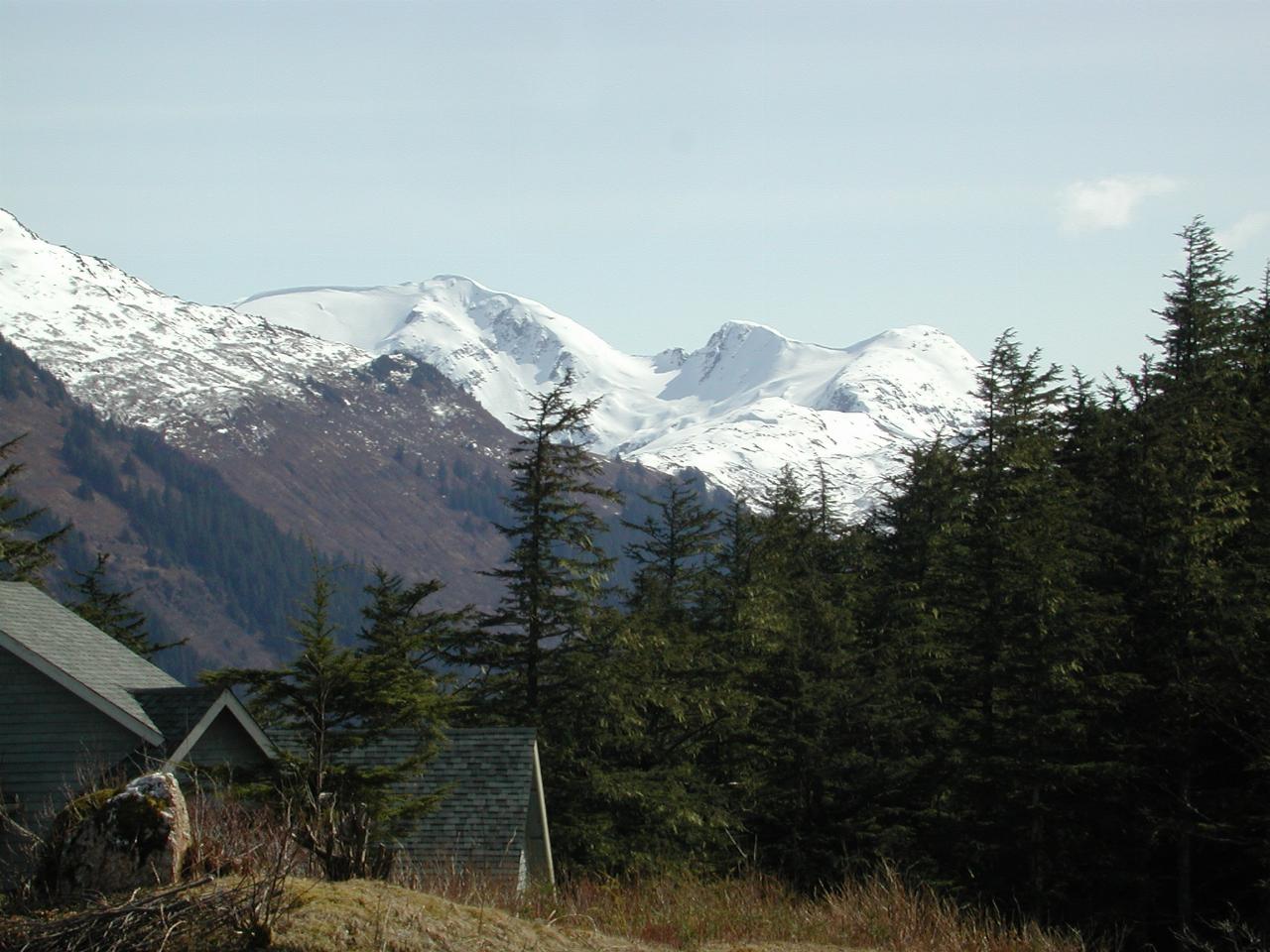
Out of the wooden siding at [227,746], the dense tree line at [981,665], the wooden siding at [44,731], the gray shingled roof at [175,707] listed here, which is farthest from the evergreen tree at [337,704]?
the dense tree line at [981,665]

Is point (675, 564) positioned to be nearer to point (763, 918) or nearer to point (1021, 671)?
point (1021, 671)

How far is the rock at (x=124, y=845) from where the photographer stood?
7.49 m

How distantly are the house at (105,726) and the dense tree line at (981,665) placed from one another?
10.9ft

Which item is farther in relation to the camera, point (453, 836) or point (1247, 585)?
point (1247, 585)

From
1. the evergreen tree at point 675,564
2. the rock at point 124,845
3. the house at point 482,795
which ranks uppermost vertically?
the evergreen tree at point 675,564

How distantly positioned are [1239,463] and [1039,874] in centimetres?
1161

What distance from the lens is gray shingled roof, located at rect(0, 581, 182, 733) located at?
19438 mm

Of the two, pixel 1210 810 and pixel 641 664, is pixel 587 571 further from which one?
pixel 1210 810

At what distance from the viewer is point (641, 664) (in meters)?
31.9

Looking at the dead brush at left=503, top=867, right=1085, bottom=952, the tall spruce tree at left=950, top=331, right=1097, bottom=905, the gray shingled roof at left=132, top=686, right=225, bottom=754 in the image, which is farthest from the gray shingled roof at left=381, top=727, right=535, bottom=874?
the dead brush at left=503, top=867, right=1085, bottom=952

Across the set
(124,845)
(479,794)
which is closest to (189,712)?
(479,794)

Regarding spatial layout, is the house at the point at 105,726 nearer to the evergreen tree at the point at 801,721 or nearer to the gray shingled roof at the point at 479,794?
the gray shingled roof at the point at 479,794

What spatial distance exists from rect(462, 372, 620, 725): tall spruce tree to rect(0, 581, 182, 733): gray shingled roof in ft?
31.2

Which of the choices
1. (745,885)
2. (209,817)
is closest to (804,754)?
(745,885)
